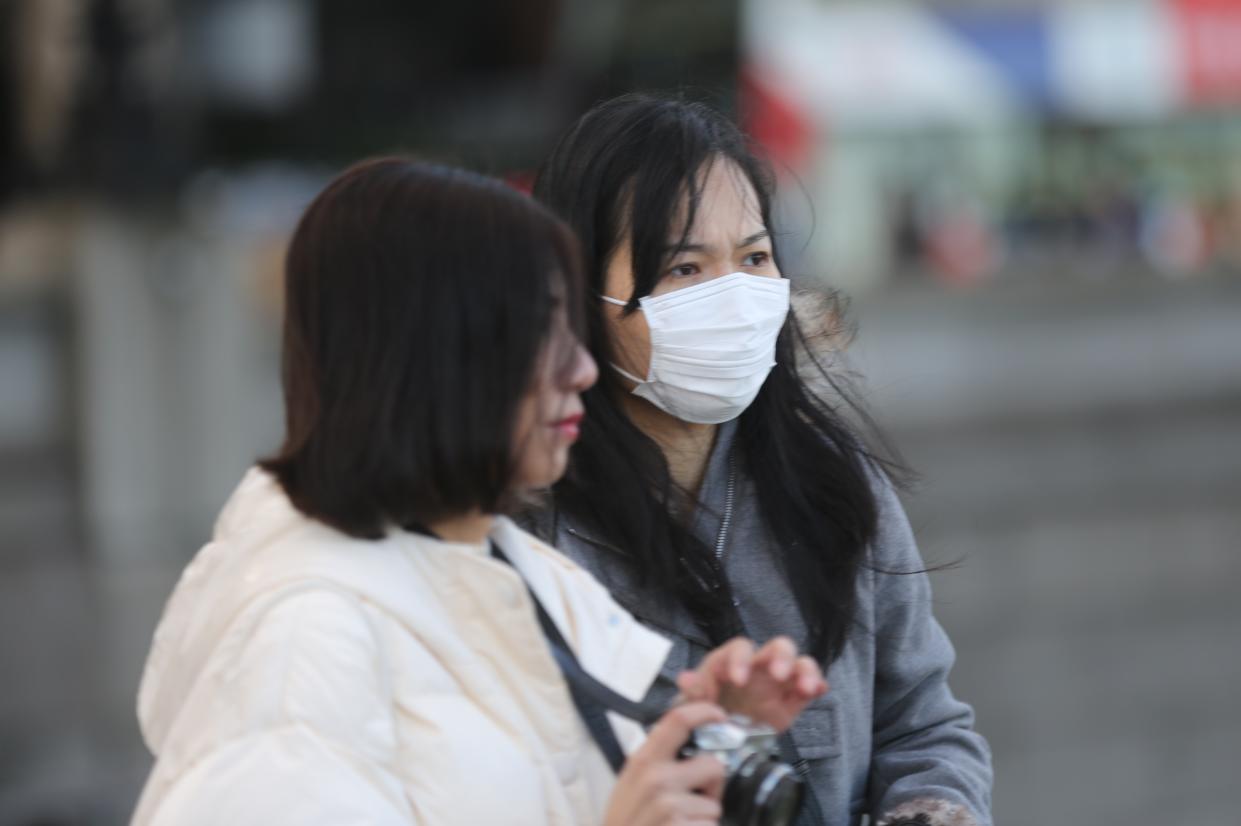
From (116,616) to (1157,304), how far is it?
605 centimetres

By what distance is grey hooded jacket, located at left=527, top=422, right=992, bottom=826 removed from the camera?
6.30ft

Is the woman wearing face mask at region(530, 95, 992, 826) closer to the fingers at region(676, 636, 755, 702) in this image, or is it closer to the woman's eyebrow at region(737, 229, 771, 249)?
the woman's eyebrow at region(737, 229, 771, 249)

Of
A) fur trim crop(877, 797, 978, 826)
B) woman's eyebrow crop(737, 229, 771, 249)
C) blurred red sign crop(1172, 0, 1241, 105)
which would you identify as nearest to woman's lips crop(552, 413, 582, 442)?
woman's eyebrow crop(737, 229, 771, 249)

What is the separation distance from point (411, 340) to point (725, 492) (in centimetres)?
68

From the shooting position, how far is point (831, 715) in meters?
1.94

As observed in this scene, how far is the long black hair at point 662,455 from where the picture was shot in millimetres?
1939

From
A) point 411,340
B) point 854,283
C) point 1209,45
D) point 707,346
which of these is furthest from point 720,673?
point 1209,45

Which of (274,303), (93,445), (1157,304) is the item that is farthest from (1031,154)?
(93,445)

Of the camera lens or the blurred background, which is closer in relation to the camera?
the camera lens

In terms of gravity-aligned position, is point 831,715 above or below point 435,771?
below

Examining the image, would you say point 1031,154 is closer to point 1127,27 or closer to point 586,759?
point 1127,27

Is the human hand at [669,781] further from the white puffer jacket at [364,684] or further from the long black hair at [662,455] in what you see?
the long black hair at [662,455]

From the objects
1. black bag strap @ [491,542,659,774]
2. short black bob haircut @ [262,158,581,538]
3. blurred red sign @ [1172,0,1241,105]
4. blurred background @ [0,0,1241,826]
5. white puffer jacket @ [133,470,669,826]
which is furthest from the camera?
blurred red sign @ [1172,0,1241,105]

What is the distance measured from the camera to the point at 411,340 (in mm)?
1459
